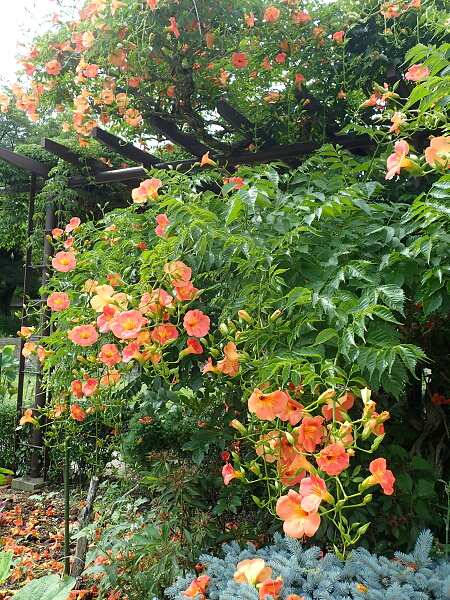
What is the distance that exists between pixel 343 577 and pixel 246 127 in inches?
108

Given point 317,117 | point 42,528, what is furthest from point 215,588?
point 317,117

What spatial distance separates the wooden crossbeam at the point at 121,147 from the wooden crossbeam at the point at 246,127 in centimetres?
69

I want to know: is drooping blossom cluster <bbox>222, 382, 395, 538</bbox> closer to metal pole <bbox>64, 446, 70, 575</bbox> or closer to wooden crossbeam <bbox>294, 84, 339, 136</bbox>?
metal pole <bbox>64, 446, 70, 575</bbox>

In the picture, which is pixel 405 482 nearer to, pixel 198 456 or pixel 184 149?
pixel 198 456

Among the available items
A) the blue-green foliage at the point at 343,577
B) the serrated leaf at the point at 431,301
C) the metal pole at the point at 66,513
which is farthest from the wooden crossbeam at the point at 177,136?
the blue-green foliage at the point at 343,577

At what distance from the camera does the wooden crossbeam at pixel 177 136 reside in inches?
138

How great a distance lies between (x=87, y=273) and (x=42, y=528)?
2.05 meters

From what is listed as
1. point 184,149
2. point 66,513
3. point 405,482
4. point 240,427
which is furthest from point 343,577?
point 184,149

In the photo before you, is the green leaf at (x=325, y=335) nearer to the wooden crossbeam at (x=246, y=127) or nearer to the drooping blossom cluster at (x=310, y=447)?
the drooping blossom cluster at (x=310, y=447)

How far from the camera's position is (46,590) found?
1644mm

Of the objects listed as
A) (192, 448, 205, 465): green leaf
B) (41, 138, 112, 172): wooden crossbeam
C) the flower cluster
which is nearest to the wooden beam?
(41, 138, 112, 172): wooden crossbeam

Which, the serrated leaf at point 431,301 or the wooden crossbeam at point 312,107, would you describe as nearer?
the serrated leaf at point 431,301

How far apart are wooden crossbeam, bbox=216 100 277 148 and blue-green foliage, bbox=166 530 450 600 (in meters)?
2.53

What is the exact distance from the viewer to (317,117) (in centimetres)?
347
